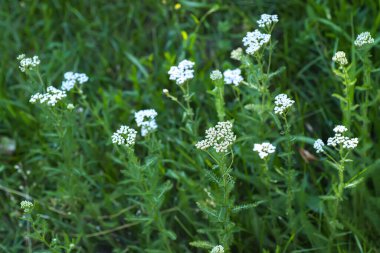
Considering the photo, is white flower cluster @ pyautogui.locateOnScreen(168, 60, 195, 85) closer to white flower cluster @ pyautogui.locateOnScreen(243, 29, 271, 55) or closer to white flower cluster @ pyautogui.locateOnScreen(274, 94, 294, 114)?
white flower cluster @ pyautogui.locateOnScreen(243, 29, 271, 55)

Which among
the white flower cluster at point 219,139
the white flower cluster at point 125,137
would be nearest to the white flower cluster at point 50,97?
the white flower cluster at point 125,137

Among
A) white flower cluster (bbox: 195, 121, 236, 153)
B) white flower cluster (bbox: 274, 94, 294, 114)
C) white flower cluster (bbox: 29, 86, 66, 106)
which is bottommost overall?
white flower cluster (bbox: 195, 121, 236, 153)

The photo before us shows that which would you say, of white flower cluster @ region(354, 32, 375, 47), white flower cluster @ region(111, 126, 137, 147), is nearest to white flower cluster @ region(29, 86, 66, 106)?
white flower cluster @ region(111, 126, 137, 147)

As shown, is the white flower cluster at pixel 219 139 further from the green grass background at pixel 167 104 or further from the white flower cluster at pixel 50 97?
the white flower cluster at pixel 50 97

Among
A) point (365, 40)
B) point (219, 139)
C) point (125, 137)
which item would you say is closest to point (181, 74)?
point (125, 137)

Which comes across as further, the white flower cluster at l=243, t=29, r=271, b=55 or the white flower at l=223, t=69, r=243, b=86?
the white flower at l=223, t=69, r=243, b=86

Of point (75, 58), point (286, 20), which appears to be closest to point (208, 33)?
point (286, 20)

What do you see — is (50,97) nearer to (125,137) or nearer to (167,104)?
(125,137)

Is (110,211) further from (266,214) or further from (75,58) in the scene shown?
(75,58)
